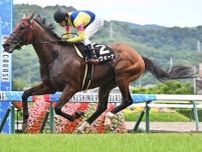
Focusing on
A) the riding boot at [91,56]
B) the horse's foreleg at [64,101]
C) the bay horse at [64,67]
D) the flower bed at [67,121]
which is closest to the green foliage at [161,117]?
the flower bed at [67,121]

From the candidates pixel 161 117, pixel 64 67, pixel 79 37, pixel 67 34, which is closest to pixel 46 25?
pixel 67 34

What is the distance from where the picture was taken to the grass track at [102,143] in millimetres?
6230

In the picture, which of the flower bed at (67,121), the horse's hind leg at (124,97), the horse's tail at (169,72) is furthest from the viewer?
the flower bed at (67,121)

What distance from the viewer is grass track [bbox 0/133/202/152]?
6230 millimetres

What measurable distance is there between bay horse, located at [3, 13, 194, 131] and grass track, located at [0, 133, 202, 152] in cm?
154

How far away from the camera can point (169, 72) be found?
10414mm

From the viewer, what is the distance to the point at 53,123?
33.9ft

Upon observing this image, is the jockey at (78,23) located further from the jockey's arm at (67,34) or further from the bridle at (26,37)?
the bridle at (26,37)

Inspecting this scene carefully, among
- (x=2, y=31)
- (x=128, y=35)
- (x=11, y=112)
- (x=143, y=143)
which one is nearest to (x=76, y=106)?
(x=11, y=112)

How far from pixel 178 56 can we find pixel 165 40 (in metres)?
21.9

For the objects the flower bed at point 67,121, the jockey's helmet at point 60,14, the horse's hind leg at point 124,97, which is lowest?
the flower bed at point 67,121

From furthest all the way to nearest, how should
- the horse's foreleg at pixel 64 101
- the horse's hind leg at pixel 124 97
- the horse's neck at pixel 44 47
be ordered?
the horse's hind leg at pixel 124 97
the horse's neck at pixel 44 47
the horse's foreleg at pixel 64 101

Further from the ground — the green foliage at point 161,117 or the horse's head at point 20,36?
the horse's head at point 20,36

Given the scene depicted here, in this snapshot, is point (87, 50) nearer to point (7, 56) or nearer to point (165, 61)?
point (7, 56)
